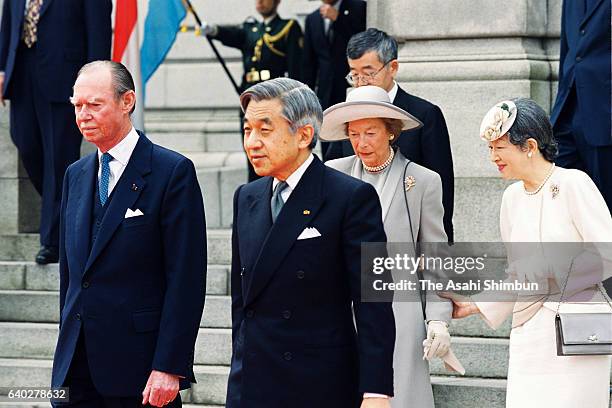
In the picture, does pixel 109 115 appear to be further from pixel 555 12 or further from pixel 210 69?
pixel 210 69

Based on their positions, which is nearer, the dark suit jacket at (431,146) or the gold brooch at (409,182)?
the gold brooch at (409,182)

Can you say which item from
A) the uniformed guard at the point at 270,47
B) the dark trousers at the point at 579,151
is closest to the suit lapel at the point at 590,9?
the dark trousers at the point at 579,151

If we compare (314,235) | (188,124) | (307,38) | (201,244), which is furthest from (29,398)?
(188,124)

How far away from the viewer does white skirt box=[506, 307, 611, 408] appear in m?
6.01

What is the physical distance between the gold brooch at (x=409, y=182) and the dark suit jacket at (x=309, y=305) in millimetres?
1239

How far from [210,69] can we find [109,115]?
8743 millimetres

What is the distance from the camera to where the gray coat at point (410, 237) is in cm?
657

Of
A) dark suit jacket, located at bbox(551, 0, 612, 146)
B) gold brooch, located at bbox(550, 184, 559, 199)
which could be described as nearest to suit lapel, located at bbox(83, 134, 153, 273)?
gold brooch, located at bbox(550, 184, 559, 199)

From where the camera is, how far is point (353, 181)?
17.7ft

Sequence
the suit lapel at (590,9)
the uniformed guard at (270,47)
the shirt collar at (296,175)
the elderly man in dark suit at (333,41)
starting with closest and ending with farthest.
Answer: the shirt collar at (296,175) → the suit lapel at (590,9) → the elderly man in dark suit at (333,41) → the uniformed guard at (270,47)

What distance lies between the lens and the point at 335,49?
11172mm

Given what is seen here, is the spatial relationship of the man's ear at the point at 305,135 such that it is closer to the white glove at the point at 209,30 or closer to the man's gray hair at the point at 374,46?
the man's gray hair at the point at 374,46

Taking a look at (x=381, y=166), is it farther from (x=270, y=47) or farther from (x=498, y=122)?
(x=270, y=47)

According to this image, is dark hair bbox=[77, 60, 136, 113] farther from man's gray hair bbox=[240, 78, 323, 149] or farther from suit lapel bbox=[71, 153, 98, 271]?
man's gray hair bbox=[240, 78, 323, 149]
